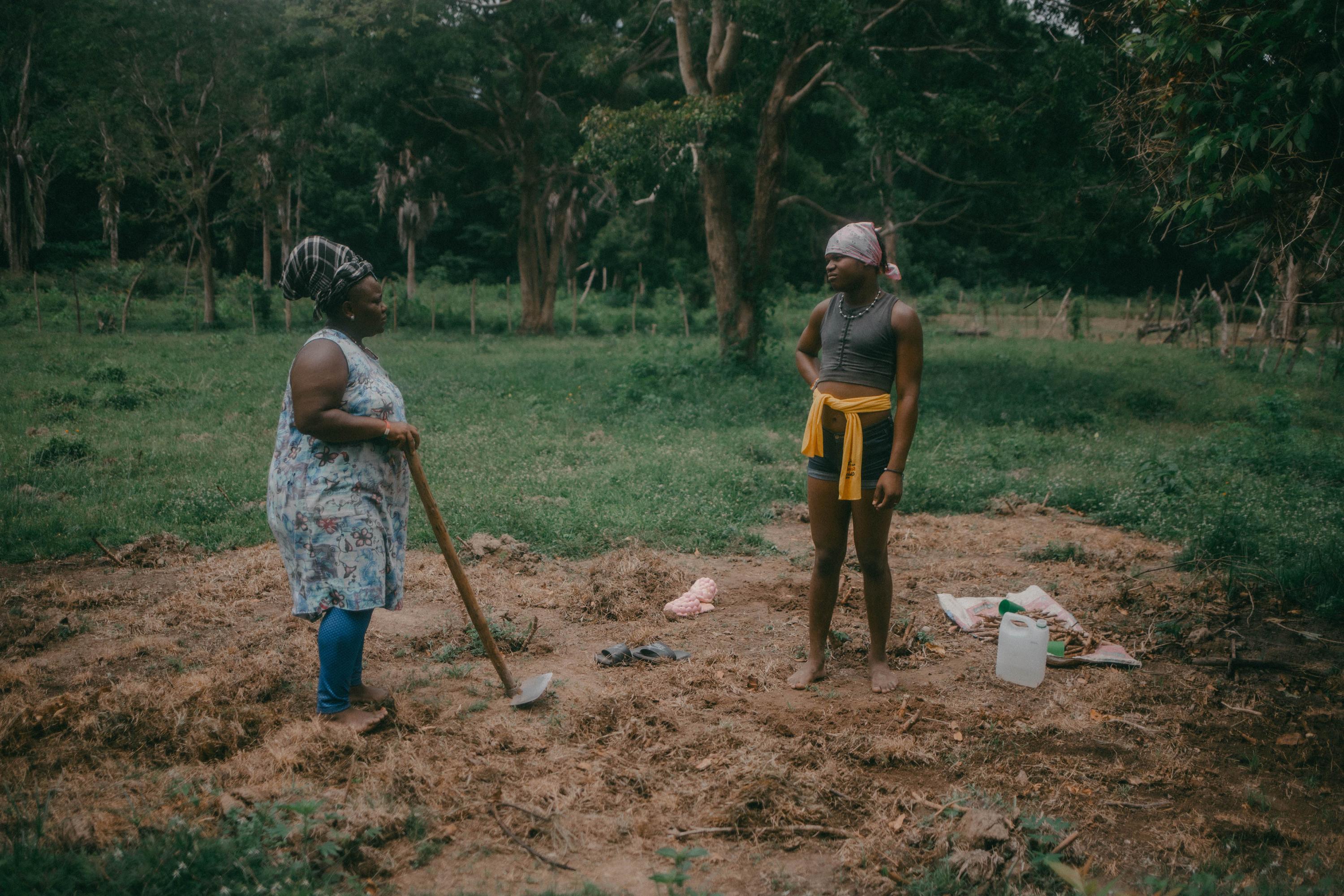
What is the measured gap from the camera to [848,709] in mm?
4047

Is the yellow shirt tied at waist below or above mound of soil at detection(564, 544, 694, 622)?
above

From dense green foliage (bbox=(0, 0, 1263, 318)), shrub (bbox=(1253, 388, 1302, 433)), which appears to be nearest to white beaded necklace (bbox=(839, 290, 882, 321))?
dense green foliage (bbox=(0, 0, 1263, 318))

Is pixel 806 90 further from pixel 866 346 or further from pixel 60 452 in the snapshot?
pixel 866 346

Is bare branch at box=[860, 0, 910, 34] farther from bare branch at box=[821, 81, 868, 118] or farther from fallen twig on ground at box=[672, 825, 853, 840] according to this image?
fallen twig on ground at box=[672, 825, 853, 840]

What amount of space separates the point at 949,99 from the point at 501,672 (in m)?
12.0

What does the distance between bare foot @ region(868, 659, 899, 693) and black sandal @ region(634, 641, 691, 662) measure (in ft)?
3.07

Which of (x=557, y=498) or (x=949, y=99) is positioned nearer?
(x=557, y=498)

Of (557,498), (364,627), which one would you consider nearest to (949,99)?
(557,498)

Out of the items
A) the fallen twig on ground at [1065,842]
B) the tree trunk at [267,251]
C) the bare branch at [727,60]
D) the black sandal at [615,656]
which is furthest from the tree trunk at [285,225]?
the fallen twig on ground at [1065,842]

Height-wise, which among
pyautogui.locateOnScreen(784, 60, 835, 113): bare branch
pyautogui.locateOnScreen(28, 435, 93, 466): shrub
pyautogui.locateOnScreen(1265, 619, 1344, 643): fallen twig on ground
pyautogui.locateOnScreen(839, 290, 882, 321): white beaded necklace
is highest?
pyautogui.locateOnScreen(784, 60, 835, 113): bare branch

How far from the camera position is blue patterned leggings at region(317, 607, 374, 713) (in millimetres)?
3510

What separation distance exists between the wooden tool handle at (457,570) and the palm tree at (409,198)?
24.0 m

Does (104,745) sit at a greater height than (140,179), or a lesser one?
lesser

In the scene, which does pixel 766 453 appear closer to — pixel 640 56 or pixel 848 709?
pixel 848 709
